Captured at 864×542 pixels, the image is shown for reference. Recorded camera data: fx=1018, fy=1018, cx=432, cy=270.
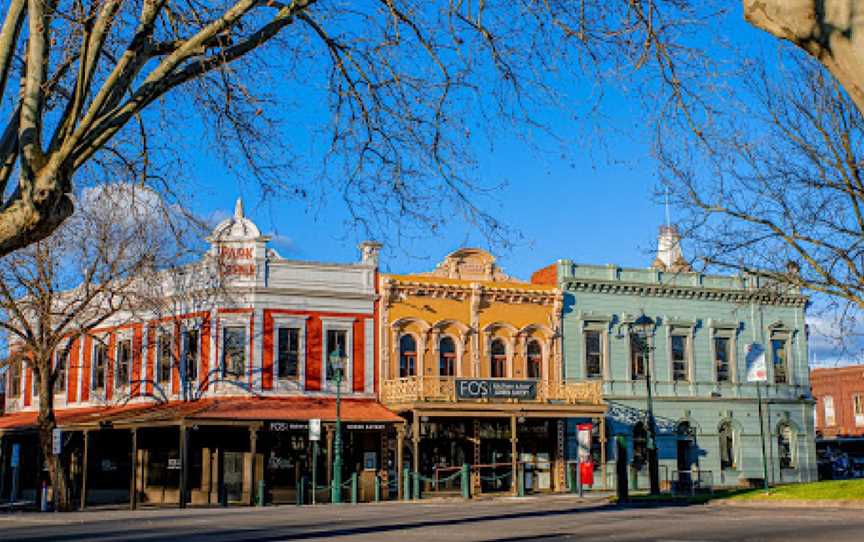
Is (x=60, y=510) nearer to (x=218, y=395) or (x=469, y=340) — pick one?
(x=218, y=395)

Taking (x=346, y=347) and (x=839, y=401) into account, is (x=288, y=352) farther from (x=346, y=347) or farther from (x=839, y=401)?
(x=839, y=401)

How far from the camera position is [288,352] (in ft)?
117

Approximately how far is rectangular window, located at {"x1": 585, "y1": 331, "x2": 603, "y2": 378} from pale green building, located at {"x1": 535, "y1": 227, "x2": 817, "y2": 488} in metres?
0.04

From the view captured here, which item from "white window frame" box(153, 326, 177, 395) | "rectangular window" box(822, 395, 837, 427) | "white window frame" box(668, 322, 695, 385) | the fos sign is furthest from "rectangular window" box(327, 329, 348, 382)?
"rectangular window" box(822, 395, 837, 427)

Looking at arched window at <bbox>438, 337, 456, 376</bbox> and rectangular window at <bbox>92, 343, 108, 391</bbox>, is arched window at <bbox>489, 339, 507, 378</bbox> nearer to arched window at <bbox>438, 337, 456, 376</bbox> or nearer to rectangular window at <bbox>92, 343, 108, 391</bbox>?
arched window at <bbox>438, 337, 456, 376</bbox>

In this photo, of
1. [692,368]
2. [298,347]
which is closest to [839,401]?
[692,368]

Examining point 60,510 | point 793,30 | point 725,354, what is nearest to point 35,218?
point 793,30

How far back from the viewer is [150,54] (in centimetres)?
891

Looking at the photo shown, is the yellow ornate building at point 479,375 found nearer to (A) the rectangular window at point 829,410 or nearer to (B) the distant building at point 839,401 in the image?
(B) the distant building at point 839,401

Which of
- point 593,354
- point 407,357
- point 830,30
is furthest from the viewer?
point 593,354

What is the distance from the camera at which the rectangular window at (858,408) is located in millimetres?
73562

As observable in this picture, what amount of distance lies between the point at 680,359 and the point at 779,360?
5.59 m

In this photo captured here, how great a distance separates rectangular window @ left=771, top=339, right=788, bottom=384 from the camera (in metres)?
45.4

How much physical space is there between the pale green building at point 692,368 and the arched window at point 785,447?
44 millimetres
